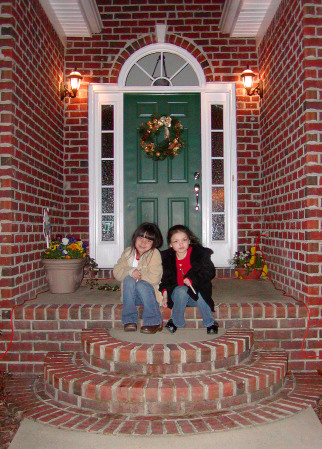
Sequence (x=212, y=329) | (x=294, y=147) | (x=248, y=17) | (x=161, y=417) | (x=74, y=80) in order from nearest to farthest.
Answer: (x=161, y=417)
(x=212, y=329)
(x=294, y=147)
(x=248, y=17)
(x=74, y=80)

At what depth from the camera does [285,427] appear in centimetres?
227

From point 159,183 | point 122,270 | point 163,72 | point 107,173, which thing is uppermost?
point 163,72

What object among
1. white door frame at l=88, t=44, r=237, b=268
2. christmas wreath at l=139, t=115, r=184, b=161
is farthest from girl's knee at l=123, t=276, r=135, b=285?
christmas wreath at l=139, t=115, r=184, b=161

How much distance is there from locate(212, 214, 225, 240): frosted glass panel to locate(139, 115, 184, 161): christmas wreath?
91 centimetres

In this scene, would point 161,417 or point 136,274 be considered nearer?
point 161,417

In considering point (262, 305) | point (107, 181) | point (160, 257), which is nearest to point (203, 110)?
point (107, 181)

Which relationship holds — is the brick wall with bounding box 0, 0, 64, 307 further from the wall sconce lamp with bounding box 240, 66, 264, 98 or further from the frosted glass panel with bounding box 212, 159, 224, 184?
the wall sconce lamp with bounding box 240, 66, 264, 98

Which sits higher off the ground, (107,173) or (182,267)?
(107,173)

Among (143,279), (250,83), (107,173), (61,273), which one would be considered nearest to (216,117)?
(250,83)

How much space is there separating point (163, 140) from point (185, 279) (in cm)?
222

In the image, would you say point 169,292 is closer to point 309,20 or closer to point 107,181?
point 107,181

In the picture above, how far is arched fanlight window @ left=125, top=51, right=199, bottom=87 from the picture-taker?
492 centimetres

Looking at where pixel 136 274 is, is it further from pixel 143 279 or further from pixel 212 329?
pixel 212 329

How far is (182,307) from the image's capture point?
310 centimetres
